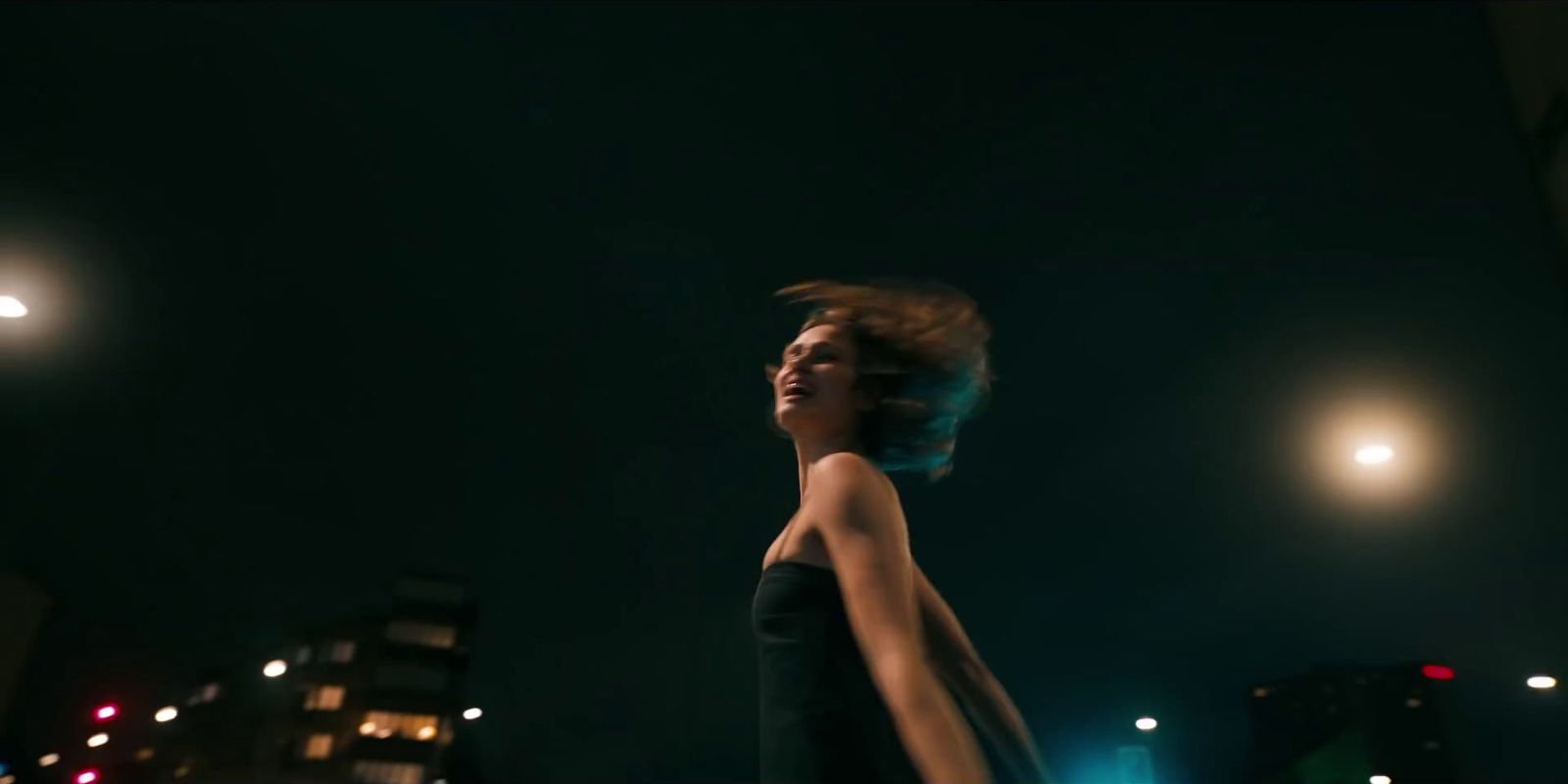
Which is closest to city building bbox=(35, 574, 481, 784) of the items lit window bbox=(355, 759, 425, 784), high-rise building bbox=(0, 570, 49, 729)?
lit window bbox=(355, 759, 425, 784)

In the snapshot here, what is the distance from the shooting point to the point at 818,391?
8.60 ft

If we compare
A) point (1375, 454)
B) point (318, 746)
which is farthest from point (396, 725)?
point (1375, 454)

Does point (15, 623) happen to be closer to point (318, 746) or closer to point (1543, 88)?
point (318, 746)

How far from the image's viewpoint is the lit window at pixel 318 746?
54000mm

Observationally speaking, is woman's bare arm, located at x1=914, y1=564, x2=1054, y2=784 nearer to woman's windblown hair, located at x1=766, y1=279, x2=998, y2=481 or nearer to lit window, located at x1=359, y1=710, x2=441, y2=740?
woman's windblown hair, located at x1=766, y1=279, x2=998, y2=481

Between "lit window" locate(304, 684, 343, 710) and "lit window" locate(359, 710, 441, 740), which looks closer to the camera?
"lit window" locate(359, 710, 441, 740)

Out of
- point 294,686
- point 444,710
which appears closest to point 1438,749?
point 444,710

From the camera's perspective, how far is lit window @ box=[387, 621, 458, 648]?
58156 mm

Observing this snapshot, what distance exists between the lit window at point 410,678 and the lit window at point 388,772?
4344mm

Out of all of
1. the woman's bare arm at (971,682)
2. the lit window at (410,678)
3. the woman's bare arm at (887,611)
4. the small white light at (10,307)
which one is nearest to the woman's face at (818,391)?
the woman's bare arm at (887,611)

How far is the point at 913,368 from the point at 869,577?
34.1 inches

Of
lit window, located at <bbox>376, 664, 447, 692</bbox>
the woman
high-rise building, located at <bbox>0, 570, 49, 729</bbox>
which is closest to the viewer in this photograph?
the woman

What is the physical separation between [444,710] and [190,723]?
21502 mm

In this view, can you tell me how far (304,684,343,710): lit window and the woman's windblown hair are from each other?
2445 inches
